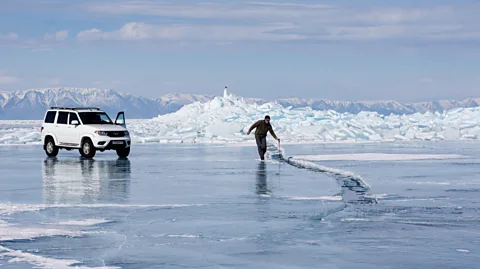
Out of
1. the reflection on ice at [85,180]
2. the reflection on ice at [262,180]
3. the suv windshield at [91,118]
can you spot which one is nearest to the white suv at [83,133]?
the suv windshield at [91,118]

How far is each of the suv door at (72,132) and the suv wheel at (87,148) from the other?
1.00ft

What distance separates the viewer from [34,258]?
8969mm

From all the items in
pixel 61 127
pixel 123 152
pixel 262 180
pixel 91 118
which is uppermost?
pixel 91 118

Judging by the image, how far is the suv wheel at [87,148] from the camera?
3025 cm

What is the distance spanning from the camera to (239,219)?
1242 centimetres

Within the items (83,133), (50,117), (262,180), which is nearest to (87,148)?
(83,133)

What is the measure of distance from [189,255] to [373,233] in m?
2.89

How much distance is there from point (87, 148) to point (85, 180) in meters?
10.6

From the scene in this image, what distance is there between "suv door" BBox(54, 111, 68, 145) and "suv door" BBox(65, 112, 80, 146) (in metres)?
0.11

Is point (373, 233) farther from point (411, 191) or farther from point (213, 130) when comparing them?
point (213, 130)

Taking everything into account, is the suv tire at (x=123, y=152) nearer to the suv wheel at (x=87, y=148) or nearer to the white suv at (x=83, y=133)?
the white suv at (x=83, y=133)

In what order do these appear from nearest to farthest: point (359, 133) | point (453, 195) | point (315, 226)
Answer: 1. point (315, 226)
2. point (453, 195)
3. point (359, 133)

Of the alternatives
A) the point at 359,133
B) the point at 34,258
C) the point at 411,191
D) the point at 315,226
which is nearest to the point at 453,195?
the point at 411,191

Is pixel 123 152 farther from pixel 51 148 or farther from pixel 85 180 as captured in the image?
pixel 85 180
